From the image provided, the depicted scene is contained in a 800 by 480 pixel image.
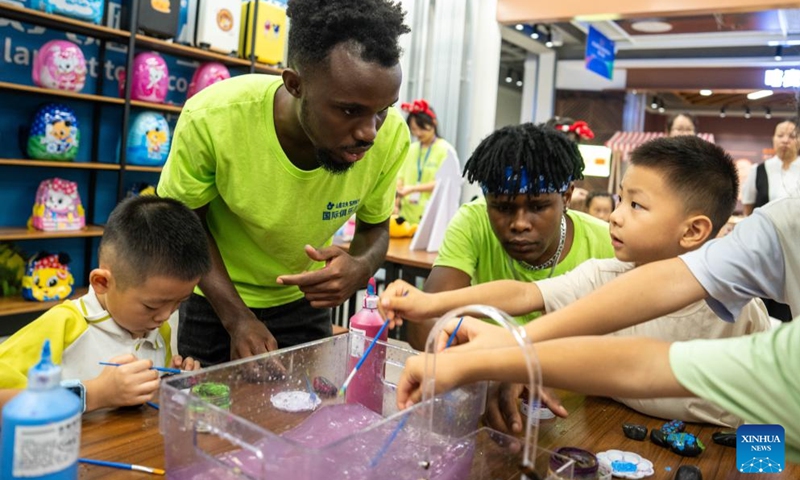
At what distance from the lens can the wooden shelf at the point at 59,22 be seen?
3.54m

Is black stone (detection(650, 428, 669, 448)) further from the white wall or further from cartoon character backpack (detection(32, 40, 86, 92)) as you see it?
the white wall

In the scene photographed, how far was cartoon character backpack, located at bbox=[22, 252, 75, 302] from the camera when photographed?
3645mm

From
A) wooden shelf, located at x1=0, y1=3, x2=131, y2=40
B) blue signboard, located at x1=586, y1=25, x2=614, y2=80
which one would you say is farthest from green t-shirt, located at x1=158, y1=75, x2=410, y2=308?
blue signboard, located at x1=586, y1=25, x2=614, y2=80

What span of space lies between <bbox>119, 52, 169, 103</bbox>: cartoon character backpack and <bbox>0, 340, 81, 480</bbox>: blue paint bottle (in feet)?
12.5

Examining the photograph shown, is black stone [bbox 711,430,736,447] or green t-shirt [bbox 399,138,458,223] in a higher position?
green t-shirt [bbox 399,138,458,223]

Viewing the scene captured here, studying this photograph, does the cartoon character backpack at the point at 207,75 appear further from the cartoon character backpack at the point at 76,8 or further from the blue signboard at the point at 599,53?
the blue signboard at the point at 599,53

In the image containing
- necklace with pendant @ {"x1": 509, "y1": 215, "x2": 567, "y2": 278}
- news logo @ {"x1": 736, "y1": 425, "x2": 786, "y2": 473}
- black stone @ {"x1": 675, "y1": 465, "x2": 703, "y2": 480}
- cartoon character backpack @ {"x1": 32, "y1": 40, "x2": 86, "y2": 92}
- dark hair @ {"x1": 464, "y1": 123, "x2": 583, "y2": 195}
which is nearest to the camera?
news logo @ {"x1": 736, "y1": 425, "x2": 786, "y2": 473}

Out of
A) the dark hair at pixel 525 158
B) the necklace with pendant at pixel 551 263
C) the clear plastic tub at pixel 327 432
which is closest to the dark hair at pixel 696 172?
the dark hair at pixel 525 158

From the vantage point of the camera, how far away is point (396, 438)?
2.83ft

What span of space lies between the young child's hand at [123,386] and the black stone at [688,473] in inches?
36.0

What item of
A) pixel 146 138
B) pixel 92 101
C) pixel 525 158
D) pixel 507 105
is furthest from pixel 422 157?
pixel 507 105

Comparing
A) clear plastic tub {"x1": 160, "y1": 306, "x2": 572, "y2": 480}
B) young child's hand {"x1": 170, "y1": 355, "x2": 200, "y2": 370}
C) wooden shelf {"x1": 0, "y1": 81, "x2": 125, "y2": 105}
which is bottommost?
young child's hand {"x1": 170, "y1": 355, "x2": 200, "y2": 370}

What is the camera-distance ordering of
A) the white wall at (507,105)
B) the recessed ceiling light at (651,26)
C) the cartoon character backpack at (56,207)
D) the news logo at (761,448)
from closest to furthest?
1. the news logo at (761,448)
2. the cartoon character backpack at (56,207)
3. the recessed ceiling light at (651,26)
4. the white wall at (507,105)

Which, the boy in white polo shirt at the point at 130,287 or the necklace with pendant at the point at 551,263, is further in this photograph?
the necklace with pendant at the point at 551,263
